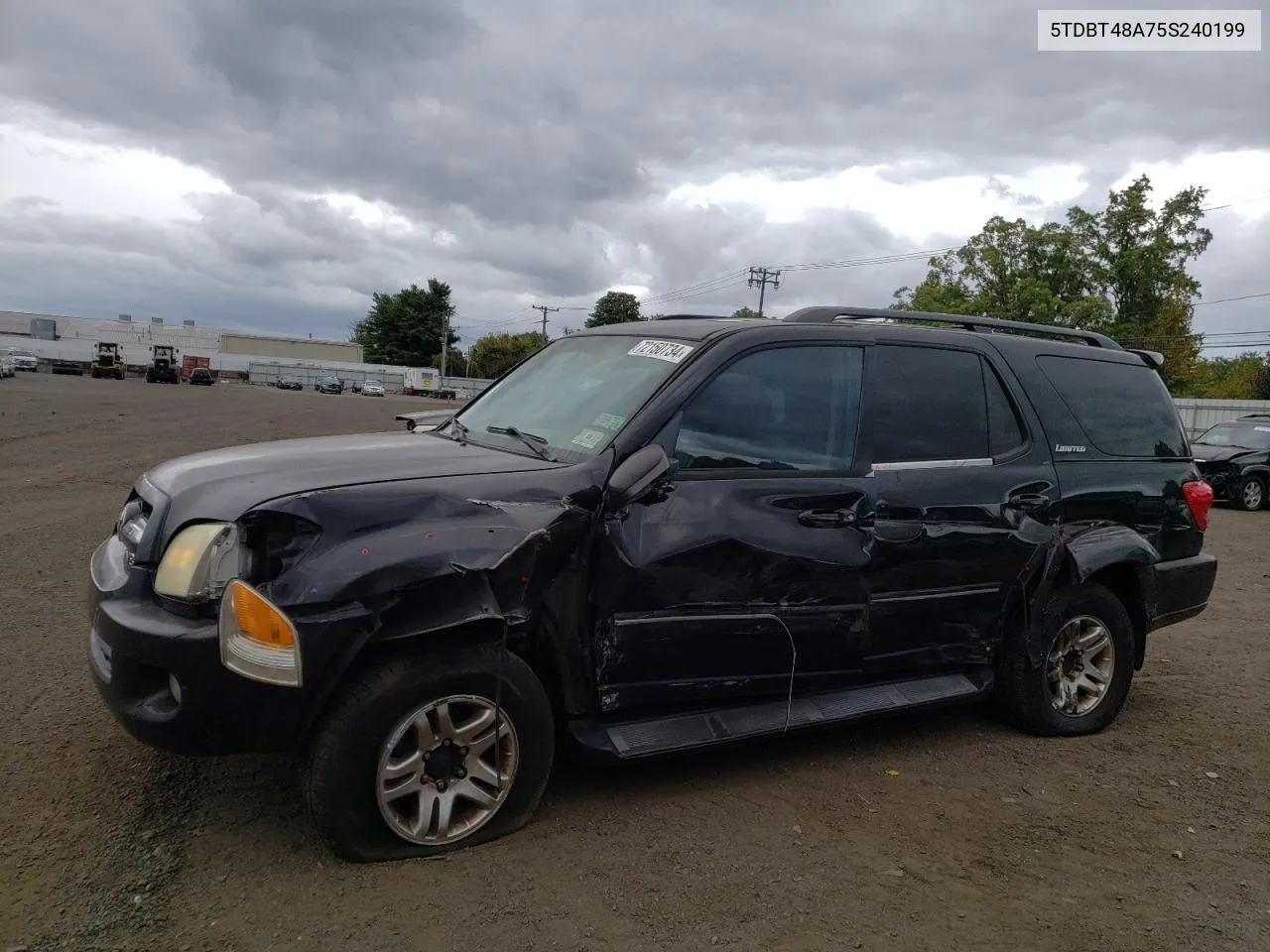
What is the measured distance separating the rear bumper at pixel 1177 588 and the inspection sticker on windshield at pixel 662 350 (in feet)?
8.93

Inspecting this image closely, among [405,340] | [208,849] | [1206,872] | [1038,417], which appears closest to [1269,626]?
[1038,417]

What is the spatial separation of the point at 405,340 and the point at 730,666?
10856cm

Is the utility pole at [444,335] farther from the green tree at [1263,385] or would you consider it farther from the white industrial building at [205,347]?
the green tree at [1263,385]

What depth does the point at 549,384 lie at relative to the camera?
4.16 meters

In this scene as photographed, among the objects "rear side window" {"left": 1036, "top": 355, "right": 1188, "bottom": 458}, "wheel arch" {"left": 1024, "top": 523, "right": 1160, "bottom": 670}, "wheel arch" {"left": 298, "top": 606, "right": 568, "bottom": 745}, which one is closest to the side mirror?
"wheel arch" {"left": 298, "top": 606, "right": 568, "bottom": 745}

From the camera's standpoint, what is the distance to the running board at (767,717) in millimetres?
3273

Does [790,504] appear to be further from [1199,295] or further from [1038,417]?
[1199,295]

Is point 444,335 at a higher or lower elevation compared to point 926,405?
higher

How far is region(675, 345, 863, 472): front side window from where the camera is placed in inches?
139

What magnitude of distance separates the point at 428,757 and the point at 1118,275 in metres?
47.2

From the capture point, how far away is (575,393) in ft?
12.8

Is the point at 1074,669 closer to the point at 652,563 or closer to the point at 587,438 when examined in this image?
the point at 652,563

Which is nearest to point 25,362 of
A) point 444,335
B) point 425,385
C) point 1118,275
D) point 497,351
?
point 425,385

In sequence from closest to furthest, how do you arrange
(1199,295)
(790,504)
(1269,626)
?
(790,504) < (1269,626) < (1199,295)
